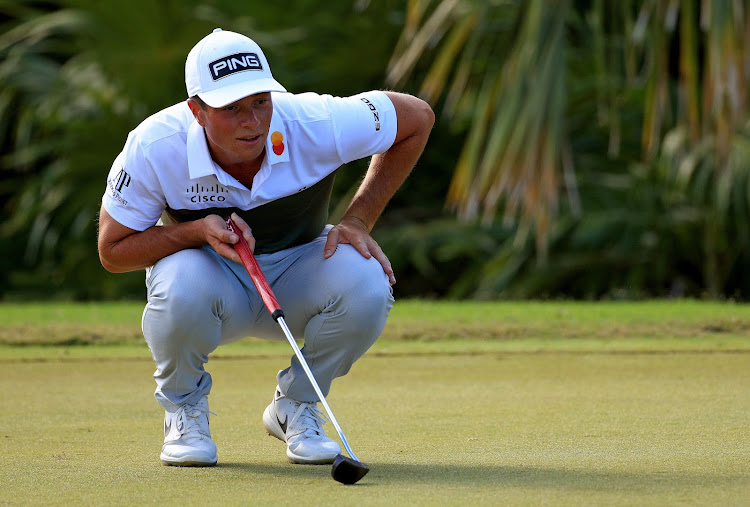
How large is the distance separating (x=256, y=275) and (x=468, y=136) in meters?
7.04

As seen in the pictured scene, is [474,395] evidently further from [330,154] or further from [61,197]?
[61,197]

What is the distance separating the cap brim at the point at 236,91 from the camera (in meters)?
2.36

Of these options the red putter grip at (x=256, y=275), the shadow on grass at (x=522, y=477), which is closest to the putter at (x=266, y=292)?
the red putter grip at (x=256, y=275)

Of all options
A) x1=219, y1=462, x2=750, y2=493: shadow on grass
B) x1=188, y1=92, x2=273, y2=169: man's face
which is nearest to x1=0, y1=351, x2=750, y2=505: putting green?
x1=219, y1=462, x2=750, y2=493: shadow on grass

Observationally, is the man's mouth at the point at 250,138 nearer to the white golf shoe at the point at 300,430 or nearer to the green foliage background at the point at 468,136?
the white golf shoe at the point at 300,430

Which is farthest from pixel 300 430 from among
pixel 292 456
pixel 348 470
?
pixel 348 470

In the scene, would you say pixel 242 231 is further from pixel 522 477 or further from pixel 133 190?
pixel 522 477

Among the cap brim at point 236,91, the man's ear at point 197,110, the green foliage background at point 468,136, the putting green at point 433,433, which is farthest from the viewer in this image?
the green foliage background at point 468,136

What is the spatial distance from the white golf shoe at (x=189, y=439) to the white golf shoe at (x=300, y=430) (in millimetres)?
159

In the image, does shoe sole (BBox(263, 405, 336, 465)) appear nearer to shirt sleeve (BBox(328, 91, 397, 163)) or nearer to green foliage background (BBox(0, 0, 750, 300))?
shirt sleeve (BBox(328, 91, 397, 163))

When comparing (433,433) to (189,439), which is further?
(433,433)

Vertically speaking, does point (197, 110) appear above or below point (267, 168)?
above

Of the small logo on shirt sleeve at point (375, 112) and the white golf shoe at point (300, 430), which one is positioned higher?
the small logo on shirt sleeve at point (375, 112)

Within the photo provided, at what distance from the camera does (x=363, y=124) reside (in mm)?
2646
